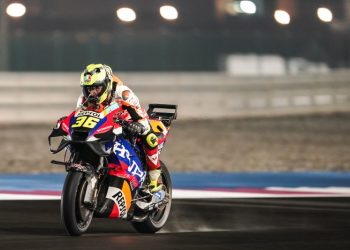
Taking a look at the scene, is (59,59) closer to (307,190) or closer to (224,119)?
(224,119)

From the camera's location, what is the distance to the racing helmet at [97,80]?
9742 millimetres

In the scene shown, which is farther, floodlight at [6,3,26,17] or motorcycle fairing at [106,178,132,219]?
floodlight at [6,3,26,17]

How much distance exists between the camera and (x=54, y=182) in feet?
50.5

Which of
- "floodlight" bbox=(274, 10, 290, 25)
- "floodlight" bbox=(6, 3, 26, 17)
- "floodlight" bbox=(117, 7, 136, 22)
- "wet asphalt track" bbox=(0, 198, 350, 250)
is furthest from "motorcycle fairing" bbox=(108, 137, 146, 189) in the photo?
"floodlight" bbox=(274, 10, 290, 25)

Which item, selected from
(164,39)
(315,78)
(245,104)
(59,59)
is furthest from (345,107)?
(59,59)

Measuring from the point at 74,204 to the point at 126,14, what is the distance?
646 inches

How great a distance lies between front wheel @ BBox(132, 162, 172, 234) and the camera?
34.2 feet

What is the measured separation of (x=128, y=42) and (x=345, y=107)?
538 centimetres

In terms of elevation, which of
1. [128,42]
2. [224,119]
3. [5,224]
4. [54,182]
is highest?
[128,42]

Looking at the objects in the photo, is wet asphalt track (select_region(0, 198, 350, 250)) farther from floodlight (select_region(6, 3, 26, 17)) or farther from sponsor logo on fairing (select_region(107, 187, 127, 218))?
floodlight (select_region(6, 3, 26, 17))

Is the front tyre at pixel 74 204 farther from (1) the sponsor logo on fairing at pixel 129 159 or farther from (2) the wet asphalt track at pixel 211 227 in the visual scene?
(1) the sponsor logo on fairing at pixel 129 159

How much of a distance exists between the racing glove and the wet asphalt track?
91 centimetres

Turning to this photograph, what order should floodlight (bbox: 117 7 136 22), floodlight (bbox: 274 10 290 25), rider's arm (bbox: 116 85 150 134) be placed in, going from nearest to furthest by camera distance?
1. rider's arm (bbox: 116 85 150 134)
2. floodlight (bbox: 117 7 136 22)
3. floodlight (bbox: 274 10 290 25)

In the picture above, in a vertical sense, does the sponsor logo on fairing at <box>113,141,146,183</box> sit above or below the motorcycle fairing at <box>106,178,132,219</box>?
above
